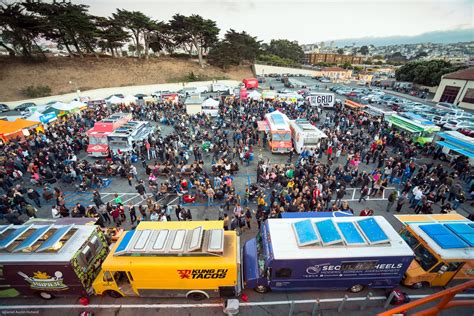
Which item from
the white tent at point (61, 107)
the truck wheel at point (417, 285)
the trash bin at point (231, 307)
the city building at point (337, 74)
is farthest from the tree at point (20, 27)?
the city building at point (337, 74)

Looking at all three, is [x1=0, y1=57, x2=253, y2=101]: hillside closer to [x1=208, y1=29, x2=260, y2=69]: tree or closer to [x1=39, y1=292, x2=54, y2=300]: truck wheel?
[x1=208, y1=29, x2=260, y2=69]: tree

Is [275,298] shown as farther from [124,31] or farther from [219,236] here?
[124,31]

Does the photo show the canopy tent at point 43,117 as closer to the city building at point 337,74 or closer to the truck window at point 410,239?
the truck window at point 410,239

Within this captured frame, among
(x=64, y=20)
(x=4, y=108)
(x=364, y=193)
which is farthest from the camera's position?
(x=64, y=20)

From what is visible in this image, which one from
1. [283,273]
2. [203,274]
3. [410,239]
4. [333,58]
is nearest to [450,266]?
[410,239]

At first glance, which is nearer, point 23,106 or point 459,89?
point 23,106

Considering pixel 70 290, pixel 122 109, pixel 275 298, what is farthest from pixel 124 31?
pixel 275 298

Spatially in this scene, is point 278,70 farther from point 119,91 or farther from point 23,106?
point 23,106
